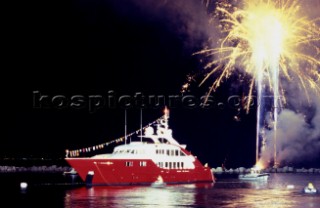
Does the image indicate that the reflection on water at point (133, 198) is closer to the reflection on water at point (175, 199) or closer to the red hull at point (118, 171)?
the reflection on water at point (175, 199)

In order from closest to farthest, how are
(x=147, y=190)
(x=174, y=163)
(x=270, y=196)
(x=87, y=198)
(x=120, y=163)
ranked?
1. (x=87, y=198)
2. (x=270, y=196)
3. (x=147, y=190)
4. (x=120, y=163)
5. (x=174, y=163)

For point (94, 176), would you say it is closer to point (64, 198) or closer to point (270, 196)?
point (64, 198)

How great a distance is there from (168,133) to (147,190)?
12362 millimetres

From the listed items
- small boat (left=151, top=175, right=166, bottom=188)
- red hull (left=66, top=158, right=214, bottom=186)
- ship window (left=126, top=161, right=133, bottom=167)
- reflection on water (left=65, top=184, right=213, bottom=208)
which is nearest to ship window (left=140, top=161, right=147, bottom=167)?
red hull (left=66, top=158, right=214, bottom=186)

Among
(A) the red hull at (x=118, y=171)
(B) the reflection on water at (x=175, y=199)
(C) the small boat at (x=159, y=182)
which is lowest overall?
(B) the reflection on water at (x=175, y=199)

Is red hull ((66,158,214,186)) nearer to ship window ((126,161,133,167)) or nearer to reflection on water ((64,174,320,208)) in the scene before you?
ship window ((126,161,133,167))

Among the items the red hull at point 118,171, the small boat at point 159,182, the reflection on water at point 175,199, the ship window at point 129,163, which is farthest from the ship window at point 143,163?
the reflection on water at point 175,199

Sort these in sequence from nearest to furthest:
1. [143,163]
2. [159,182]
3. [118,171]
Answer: [118,171], [143,163], [159,182]

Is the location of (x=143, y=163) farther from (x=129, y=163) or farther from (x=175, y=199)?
(x=175, y=199)

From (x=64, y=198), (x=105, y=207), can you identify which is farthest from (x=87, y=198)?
(x=105, y=207)

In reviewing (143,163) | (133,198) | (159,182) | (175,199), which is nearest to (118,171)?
(143,163)

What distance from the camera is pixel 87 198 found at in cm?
5006

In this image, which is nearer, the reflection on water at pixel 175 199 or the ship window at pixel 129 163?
the reflection on water at pixel 175 199

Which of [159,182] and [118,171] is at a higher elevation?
[118,171]
